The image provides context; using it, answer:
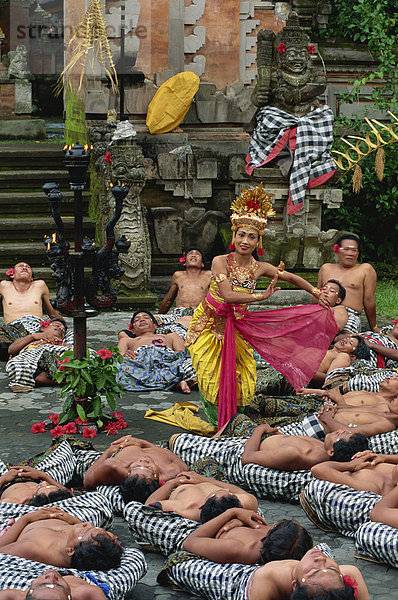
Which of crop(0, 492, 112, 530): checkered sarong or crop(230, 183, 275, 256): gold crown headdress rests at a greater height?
crop(230, 183, 275, 256): gold crown headdress

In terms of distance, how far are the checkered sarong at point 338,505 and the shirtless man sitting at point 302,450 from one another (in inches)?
12.9

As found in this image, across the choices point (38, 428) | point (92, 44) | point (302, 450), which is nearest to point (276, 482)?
point (302, 450)

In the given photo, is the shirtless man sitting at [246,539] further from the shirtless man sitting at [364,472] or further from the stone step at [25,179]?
the stone step at [25,179]

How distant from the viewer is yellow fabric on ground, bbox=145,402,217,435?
716 centimetres

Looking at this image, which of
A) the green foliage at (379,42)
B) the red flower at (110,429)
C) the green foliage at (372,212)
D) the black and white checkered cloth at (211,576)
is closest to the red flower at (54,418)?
the red flower at (110,429)

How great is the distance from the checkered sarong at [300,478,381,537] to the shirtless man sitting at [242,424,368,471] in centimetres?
33

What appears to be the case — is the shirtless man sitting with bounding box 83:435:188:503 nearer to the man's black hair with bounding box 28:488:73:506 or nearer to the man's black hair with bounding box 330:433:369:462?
the man's black hair with bounding box 28:488:73:506

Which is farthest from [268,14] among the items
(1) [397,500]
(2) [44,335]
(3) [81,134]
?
(1) [397,500]

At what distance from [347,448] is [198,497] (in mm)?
1096

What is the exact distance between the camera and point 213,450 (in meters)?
6.26

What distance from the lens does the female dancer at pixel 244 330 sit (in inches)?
278

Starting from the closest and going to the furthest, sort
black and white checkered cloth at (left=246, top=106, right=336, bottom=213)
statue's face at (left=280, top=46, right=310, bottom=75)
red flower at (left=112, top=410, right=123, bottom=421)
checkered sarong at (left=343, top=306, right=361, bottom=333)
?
red flower at (left=112, top=410, right=123, bottom=421), checkered sarong at (left=343, top=306, right=361, bottom=333), black and white checkered cloth at (left=246, top=106, right=336, bottom=213), statue's face at (left=280, top=46, right=310, bottom=75)

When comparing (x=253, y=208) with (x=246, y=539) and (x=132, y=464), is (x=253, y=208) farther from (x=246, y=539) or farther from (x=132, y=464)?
(x=246, y=539)

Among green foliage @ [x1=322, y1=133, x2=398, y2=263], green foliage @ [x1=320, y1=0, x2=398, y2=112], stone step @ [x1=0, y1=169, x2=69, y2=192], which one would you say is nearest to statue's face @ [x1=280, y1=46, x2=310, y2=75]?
green foliage @ [x1=320, y1=0, x2=398, y2=112]
